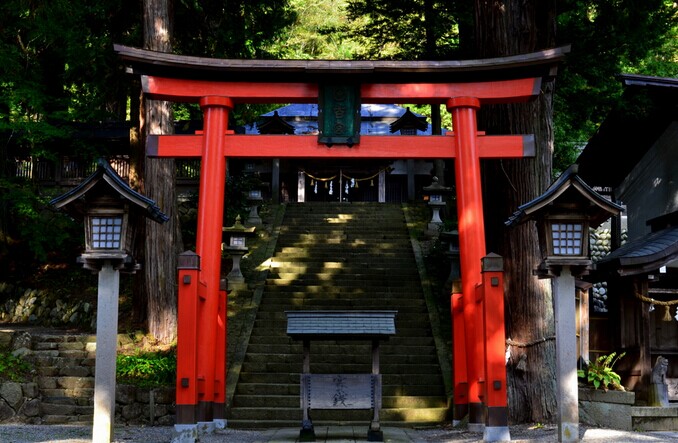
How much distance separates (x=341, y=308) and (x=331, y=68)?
6307 millimetres

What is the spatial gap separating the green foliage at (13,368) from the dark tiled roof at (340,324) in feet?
21.0

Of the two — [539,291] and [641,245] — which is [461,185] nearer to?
[539,291]

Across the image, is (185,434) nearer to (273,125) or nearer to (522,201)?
(522,201)

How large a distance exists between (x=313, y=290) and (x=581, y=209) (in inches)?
331

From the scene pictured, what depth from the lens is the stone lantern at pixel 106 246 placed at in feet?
29.9

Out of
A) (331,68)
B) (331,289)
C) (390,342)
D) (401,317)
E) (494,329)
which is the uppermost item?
(331,68)

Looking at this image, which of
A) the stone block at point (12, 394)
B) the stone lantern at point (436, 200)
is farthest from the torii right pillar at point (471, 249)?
the stone lantern at point (436, 200)

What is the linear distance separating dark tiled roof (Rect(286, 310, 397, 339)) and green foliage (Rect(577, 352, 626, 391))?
4.36 meters

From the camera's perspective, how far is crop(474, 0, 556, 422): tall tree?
11.5m

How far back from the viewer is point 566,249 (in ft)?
31.0

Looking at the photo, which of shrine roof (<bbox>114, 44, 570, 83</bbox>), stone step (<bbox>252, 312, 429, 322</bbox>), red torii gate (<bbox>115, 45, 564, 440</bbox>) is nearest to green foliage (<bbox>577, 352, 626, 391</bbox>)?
red torii gate (<bbox>115, 45, 564, 440</bbox>)

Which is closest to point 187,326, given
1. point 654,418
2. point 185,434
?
point 185,434

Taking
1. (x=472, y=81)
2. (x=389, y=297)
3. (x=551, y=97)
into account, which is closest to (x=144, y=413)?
(x=389, y=297)

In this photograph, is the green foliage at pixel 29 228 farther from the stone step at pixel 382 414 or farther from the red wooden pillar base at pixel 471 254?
the red wooden pillar base at pixel 471 254
